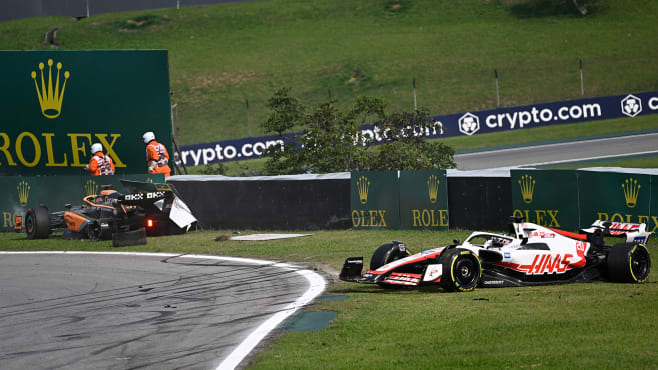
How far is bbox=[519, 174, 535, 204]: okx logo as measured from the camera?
17.5 metres

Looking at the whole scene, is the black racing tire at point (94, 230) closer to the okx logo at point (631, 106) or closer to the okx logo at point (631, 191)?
the okx logo at point (631, 191)

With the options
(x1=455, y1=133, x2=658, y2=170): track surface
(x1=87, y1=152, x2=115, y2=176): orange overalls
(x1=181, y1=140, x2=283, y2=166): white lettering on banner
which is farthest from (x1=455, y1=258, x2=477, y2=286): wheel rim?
(x1=181, y1=140, x2=283, y2=166): white lettering on banner

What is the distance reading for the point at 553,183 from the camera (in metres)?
17.2

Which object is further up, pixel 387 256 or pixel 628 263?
pixel 387 256

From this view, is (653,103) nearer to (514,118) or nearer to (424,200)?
(514,118)

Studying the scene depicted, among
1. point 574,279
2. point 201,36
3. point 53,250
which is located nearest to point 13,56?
point 53,250

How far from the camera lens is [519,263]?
1155 cm

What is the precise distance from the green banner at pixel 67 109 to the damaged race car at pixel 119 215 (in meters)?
3.97

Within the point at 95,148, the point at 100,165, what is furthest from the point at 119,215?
the point at 95,148

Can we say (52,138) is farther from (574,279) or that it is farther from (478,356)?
Result: (478,356)

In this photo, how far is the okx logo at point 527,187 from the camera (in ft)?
57.4

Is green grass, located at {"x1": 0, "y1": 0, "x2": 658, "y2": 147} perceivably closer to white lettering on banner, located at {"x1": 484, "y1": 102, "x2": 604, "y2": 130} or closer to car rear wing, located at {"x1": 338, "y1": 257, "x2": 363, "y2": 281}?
white lettering on banner, located at {"x1": 484, "y1": 102, "x2": 604, "y2": 130}

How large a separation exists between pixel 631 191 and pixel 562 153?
61.1ft

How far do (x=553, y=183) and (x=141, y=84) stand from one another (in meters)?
13.4
